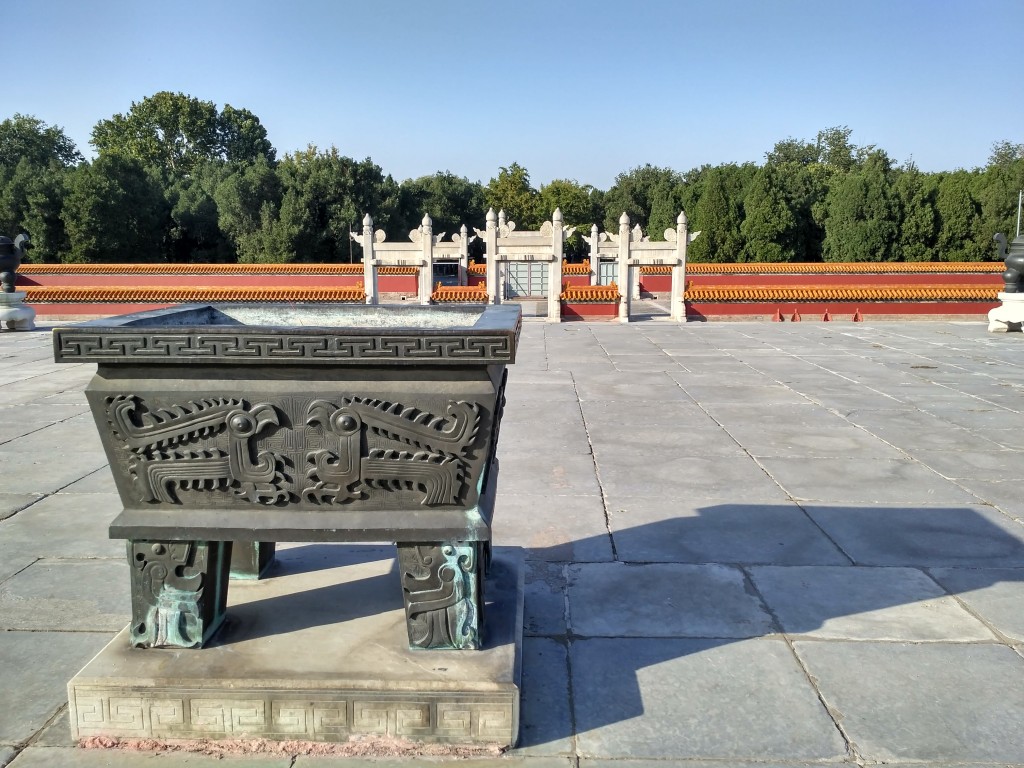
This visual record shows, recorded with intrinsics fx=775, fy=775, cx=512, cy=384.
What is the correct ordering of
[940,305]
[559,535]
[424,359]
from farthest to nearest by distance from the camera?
[940,305] → [559,535] → [424,359]

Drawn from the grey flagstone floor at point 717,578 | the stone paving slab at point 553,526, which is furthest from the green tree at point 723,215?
the stone paving slab at point 553,526

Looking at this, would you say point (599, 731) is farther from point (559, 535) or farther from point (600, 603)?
point (559, 535)

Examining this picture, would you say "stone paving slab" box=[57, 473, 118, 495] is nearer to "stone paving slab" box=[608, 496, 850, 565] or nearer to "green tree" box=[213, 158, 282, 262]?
"stone paving slab" box=[608, 496, 850, 565]

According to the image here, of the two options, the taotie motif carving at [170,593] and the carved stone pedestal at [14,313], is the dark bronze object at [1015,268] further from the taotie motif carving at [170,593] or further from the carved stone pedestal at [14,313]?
the carved stone pedestal at [14,313]

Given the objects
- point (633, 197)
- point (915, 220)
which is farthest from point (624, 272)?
point (633, 197)

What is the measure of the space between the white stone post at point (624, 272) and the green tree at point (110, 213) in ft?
59.9

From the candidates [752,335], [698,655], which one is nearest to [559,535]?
[698,655]

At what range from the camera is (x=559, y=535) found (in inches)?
155

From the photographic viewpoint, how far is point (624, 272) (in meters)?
16.1

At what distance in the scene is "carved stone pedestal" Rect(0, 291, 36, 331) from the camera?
13602mm

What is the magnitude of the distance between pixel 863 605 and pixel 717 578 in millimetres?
580

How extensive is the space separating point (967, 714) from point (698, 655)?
82 centimetres

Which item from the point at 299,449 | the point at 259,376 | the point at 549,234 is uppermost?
the point at 549,234

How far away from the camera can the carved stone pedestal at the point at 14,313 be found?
13602 mm
